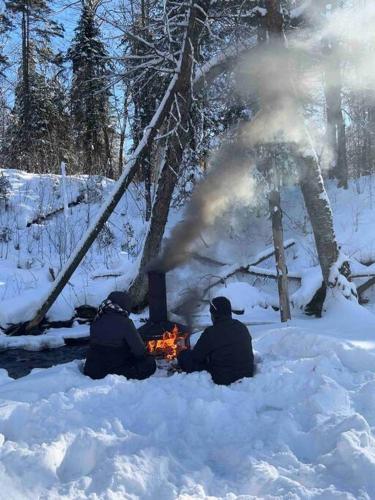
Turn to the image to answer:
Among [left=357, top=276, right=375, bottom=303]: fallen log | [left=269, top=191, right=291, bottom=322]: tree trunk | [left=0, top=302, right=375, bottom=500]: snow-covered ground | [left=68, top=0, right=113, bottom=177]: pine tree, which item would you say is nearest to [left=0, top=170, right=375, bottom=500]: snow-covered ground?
[left=0, top=302, right=375, bottom=500]: snow-covered ground

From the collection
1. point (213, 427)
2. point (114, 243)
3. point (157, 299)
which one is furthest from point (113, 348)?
point (114, 243)

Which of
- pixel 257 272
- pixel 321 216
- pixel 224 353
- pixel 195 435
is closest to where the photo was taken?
pixel 195 435

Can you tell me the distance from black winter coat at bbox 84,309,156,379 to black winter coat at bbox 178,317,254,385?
2.16ft

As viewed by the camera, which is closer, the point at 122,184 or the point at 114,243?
the point at 122,184

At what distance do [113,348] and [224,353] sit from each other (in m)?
1.33

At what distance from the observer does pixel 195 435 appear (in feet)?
13.6

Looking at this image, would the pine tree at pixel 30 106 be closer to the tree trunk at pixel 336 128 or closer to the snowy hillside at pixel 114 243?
the snowy hillside at pixel 114 243

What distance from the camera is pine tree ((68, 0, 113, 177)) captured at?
2277 cm

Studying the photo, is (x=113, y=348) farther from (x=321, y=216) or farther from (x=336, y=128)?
(x=336, y=128)

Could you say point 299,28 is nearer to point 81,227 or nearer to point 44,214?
point 81,227

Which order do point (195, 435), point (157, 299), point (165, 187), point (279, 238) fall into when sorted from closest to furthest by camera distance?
point (195, 435) < point (157, 299) < point (279, 238) < point (165, 187)

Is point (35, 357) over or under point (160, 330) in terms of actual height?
under

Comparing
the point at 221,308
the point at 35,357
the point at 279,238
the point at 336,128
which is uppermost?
the point at 336,128

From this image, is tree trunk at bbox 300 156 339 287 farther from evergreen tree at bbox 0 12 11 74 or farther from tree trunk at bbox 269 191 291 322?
evergreen tree at bbox 0 12 11 74
